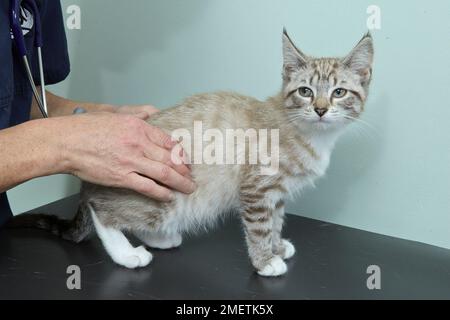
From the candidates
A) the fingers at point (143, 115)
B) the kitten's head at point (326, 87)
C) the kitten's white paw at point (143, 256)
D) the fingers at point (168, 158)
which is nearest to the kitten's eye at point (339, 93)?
the kitten's head at point (326, 87)

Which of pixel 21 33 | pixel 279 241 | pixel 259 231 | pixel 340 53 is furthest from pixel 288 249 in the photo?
pixel 21 33

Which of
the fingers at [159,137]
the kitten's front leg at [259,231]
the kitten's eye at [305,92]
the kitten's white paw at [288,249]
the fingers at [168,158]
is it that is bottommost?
the kitten's white paw at [288,249]

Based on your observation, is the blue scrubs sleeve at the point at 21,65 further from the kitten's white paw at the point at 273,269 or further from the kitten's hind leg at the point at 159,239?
the kitten's white paw at the point at 273,269

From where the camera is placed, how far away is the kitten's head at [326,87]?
3.83 ft

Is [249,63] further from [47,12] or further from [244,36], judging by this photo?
[47,12]

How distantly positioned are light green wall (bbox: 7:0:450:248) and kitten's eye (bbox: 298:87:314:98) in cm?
27

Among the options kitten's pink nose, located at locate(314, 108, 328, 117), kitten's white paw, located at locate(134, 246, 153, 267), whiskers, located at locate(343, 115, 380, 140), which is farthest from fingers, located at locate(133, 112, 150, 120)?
whiskers, located at locate(343, 115, 380, 140)

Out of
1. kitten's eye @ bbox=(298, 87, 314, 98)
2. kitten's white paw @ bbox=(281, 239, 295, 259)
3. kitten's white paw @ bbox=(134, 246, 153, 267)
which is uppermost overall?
kitten's eye @ bbox=(298, 87, 314, 98)

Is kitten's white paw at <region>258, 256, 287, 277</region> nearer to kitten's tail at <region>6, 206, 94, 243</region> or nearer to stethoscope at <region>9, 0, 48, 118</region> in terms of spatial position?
kitten's tail at <region>6, 206, 94, 243</region>

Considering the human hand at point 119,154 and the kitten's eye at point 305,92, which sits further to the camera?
the kitten's eye at point 305,92

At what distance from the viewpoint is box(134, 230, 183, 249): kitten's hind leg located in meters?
1.31

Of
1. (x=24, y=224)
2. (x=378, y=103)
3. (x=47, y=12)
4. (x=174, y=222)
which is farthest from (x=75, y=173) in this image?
(x=378, y=103)

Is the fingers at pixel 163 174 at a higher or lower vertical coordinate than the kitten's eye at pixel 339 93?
lower

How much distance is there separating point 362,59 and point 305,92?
0.16m
